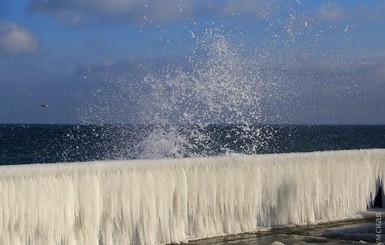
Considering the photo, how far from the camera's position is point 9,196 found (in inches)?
367

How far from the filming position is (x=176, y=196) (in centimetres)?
1113

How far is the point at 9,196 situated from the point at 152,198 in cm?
225

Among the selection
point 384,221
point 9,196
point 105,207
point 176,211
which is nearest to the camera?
point 9,196

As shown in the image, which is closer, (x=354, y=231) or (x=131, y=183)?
(x=131, y=183)

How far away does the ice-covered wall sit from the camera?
31.6 feet

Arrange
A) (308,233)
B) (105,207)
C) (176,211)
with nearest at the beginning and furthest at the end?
1. (105,207)
2. (176,211)
3. (308,233)

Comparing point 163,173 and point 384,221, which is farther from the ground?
point 163,173

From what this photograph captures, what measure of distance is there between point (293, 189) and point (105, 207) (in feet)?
12.1

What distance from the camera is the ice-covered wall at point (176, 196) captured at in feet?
31.6

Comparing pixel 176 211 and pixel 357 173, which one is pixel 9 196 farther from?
pixel 357 173

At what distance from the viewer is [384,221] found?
519 inches

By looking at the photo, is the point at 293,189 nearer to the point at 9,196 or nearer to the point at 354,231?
the point at 354,231

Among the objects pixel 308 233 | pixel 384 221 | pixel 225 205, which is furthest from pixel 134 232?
pixel 384 221

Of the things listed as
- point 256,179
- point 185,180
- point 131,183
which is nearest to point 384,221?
point 256,179
